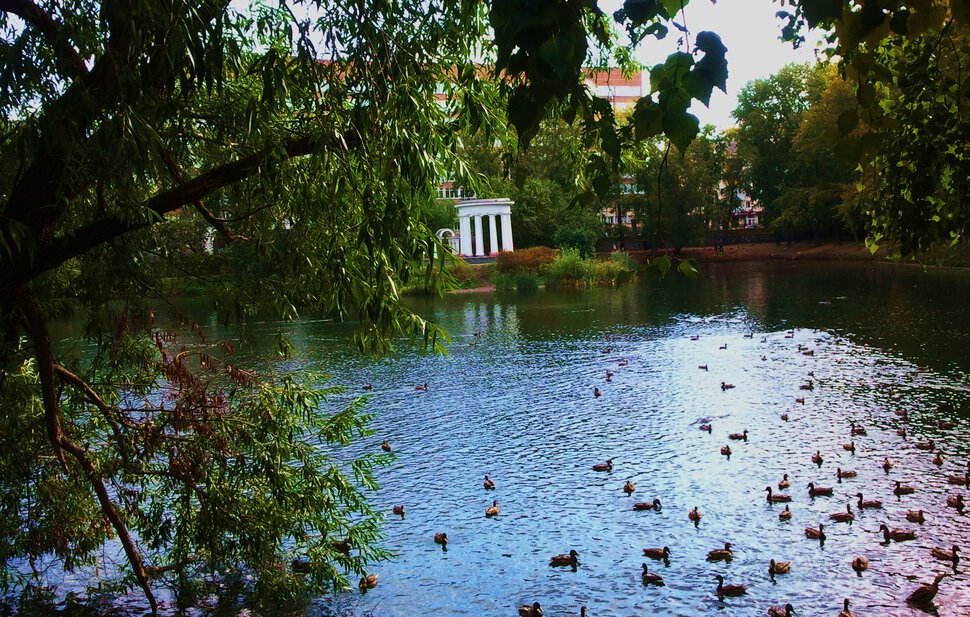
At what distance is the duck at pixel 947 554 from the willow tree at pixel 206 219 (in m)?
4.97

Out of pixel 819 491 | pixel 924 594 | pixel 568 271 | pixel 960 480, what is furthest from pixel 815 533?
pixel 568 271

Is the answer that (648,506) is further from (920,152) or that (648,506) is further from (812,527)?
(920,152)

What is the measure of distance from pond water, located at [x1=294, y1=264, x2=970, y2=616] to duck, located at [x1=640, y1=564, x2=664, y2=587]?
0.07m

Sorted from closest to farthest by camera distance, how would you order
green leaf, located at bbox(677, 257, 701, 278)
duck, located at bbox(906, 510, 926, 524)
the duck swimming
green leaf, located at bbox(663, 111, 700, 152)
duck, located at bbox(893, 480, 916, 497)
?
green leaf, located at bbox(663, 111, 700, 152), green leaf, located at bbox(677, 257, 701, 278), duck, located at bbox(906, 510, 926, 524), the duck swimming, duck, located at bbox(893, 480, 916, 497)

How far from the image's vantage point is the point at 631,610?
6.59 meters

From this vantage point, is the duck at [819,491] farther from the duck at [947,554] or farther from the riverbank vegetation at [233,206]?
the riverbank vegetation at [233,206]

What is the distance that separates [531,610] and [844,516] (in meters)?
3.63

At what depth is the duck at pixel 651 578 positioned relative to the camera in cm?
703

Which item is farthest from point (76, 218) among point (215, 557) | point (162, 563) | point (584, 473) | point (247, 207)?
point (584, 473)

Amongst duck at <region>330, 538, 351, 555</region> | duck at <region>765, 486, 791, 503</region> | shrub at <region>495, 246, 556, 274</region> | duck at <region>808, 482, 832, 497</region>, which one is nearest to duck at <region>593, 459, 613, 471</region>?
duck at <region>765, 486, 791, 503</region>

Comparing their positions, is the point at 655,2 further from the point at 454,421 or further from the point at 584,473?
the point at 454,421

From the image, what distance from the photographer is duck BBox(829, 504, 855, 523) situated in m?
8.08

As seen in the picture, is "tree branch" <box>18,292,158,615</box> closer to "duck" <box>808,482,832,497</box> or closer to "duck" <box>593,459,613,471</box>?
"duck" <box>593,459,613,471</box>

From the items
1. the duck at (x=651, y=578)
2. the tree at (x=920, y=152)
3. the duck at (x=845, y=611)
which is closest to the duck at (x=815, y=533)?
the duck at (x=845, y=611)
